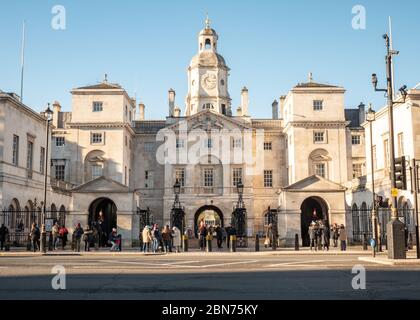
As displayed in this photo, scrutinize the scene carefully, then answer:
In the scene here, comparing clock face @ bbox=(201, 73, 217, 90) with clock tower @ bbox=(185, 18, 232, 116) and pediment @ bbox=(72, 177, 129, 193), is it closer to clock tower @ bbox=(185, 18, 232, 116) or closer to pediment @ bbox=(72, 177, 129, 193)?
clock tower @ bbox=(185, 18, 232, 116)

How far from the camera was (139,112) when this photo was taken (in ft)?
231

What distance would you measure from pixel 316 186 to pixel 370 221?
265 inches

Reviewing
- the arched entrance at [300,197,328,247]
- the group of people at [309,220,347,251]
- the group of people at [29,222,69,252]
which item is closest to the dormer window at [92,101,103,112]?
the group of people at [29,222,69,252]

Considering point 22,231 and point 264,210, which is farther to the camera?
point 264,210

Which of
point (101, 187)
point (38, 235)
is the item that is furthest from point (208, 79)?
point (38, 235)

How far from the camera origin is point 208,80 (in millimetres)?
68875

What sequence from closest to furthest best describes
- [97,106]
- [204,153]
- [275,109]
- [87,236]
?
[87,236]
[97,106]
[204,153]
[275,109]

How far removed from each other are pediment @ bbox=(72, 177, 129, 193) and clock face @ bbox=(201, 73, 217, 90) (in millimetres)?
35373

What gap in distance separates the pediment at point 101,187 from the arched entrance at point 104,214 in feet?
3.14

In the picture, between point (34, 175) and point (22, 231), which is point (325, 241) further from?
point (34, 175)

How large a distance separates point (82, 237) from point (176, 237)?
5.82m

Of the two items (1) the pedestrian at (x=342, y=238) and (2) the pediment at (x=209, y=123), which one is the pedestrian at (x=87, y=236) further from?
(2) the pediment at (x=209, y=123)

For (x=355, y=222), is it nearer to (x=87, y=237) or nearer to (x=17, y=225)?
(x=87, y=237)

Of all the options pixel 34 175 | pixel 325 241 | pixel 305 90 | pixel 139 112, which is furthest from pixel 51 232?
pixel 139 112
